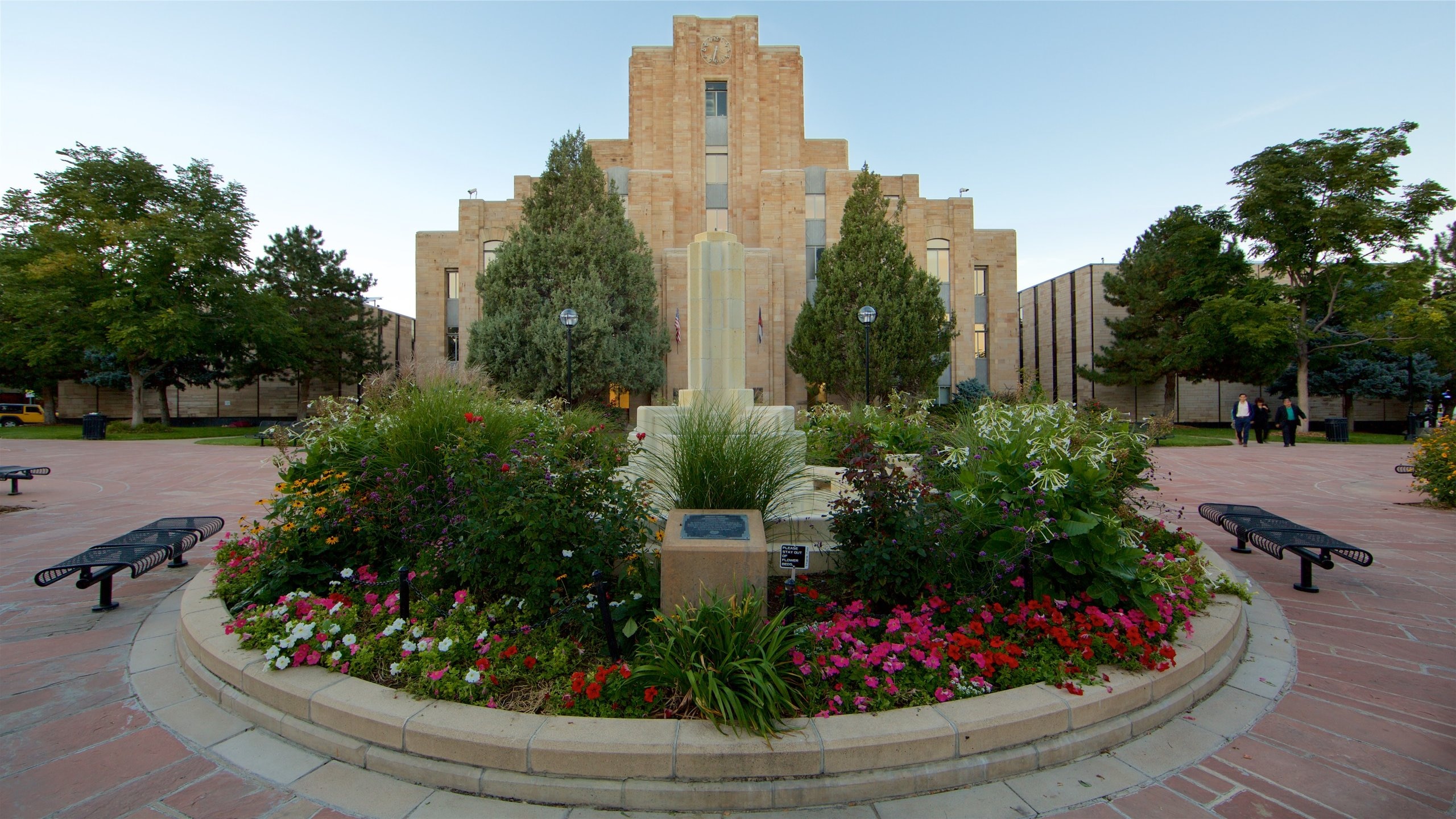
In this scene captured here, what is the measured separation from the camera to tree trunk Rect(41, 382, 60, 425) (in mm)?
34469

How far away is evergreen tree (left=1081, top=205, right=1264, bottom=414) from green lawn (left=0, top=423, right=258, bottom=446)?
3531 centimetres

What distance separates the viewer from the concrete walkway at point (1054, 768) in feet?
8.62

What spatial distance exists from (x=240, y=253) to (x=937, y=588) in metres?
35.4

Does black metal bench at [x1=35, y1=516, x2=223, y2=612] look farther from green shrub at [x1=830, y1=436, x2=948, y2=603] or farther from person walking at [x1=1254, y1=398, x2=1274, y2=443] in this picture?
person walking at [x1=1254, y1=398, x2=1274, y2=443]

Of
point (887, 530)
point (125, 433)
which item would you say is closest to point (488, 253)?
point (125, 433)

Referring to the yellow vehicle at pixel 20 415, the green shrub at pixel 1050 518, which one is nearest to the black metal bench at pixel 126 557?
the green shrub at pixel 1050 518

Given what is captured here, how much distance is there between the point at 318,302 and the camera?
3206 cm

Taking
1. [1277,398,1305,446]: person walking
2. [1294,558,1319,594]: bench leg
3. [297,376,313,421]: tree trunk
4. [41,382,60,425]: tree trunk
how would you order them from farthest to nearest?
[41,382,60,425]: tree trunk → [297,376,313,421]: tree trunk → [1277,398,1305,446]: person walking → [1294,558,1319,594]: bench leg

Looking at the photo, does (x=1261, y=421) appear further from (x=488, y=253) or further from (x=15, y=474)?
(x=15, y=474)

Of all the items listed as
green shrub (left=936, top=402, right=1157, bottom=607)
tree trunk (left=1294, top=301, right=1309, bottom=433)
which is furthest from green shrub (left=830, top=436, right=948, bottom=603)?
tree trunk (left=1294, top=301, right=1309, bottom=433)

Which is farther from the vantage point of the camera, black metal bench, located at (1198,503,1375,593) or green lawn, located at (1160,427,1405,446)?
green lawn, located at (1160,427,1405,446)

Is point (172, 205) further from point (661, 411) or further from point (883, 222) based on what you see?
point (661, 411)

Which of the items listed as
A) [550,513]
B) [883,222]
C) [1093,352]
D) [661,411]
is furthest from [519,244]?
[1093,352]

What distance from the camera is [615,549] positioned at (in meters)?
3.74
